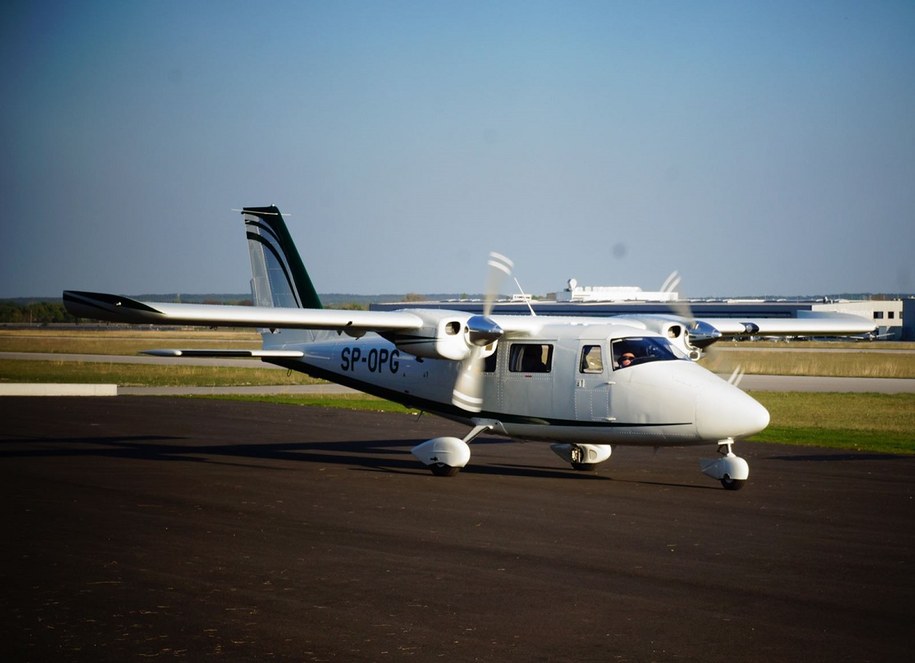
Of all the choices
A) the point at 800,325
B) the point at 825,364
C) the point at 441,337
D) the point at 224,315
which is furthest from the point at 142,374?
the point at 825,364

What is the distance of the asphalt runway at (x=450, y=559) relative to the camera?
9.62 m

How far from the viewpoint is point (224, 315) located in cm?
1969

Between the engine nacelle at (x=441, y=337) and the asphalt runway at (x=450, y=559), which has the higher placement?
the engine nacelle at (x=441, y=337)

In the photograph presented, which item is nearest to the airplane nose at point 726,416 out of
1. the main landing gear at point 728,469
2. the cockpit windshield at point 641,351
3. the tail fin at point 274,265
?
the main landing gear at point 728,469

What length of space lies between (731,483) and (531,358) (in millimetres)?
4356

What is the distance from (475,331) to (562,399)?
204 cm

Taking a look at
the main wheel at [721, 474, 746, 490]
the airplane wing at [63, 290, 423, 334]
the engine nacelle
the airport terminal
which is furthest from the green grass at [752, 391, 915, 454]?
the airport terminal

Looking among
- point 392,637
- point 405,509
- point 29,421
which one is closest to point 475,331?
point 405,509

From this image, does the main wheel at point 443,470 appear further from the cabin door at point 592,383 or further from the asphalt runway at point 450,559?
the cabin door at point 592,383

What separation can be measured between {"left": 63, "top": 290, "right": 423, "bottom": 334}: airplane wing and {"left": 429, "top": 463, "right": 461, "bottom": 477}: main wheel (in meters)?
2.59

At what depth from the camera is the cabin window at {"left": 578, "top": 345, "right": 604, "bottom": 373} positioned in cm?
2022

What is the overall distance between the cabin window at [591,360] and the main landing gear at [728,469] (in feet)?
8.30

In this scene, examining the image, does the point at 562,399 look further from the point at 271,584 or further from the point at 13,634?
the point at 13,634

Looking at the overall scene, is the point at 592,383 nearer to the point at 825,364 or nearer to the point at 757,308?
the point at 825,364
